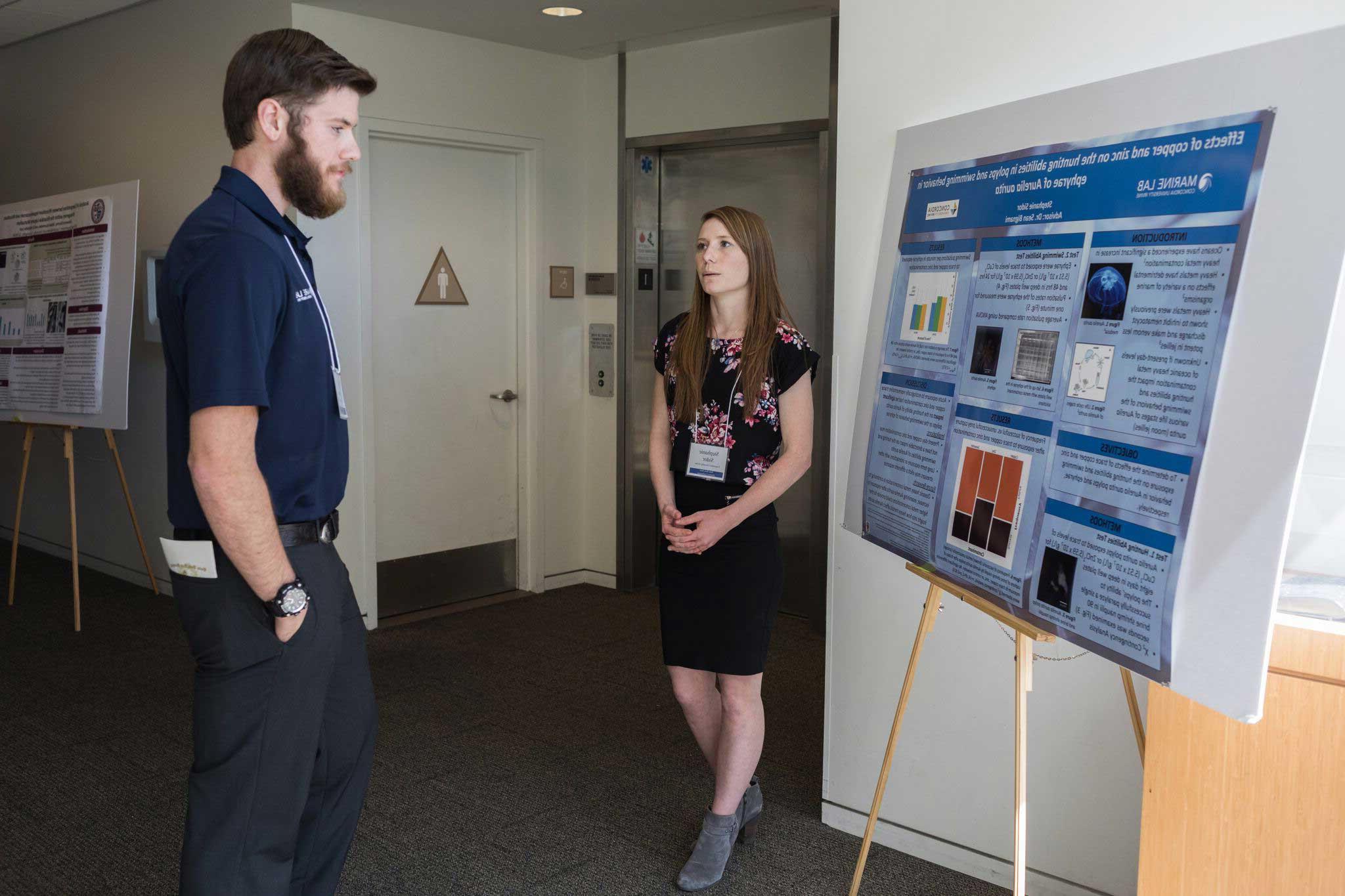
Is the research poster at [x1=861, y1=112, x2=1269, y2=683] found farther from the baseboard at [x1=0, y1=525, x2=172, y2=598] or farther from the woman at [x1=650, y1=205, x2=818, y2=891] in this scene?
the baseboard at [x1=0, y1=525, x2=172, y2=598]

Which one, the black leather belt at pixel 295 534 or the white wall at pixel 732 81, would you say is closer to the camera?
the black leather belt at pixel 295 534

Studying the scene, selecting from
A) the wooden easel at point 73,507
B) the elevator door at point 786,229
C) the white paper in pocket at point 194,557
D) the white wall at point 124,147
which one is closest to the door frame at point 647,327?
the elevator door at point 786,229

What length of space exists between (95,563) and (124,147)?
7.15 feet

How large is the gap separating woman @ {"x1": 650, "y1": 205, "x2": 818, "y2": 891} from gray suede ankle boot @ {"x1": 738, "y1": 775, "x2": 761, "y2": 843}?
0.16 m

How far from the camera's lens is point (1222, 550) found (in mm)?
1455

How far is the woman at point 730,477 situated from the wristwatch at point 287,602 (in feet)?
3.13

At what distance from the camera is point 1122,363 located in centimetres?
162

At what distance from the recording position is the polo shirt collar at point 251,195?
1.78 meters

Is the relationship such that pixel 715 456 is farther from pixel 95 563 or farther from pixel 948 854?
pixel 95 563

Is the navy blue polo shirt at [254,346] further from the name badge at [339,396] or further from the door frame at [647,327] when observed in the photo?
the door frame at [647,327]

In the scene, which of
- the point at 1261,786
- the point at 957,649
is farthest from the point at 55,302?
the point at 1261,786

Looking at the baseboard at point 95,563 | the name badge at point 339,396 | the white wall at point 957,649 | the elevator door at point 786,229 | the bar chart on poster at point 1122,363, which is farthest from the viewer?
the baseboard at point 95,563

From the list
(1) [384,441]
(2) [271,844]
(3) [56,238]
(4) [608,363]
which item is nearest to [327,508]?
(2) [271,844]

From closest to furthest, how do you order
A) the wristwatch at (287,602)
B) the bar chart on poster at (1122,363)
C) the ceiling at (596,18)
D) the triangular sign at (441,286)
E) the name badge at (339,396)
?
1. the bar chart on poster at (1122,363)
2. the wristwatch at (287,602)
3. the name badge at (339,396)
4. the ceiling at (596,18)
5. the triangular sign at (441,286)
